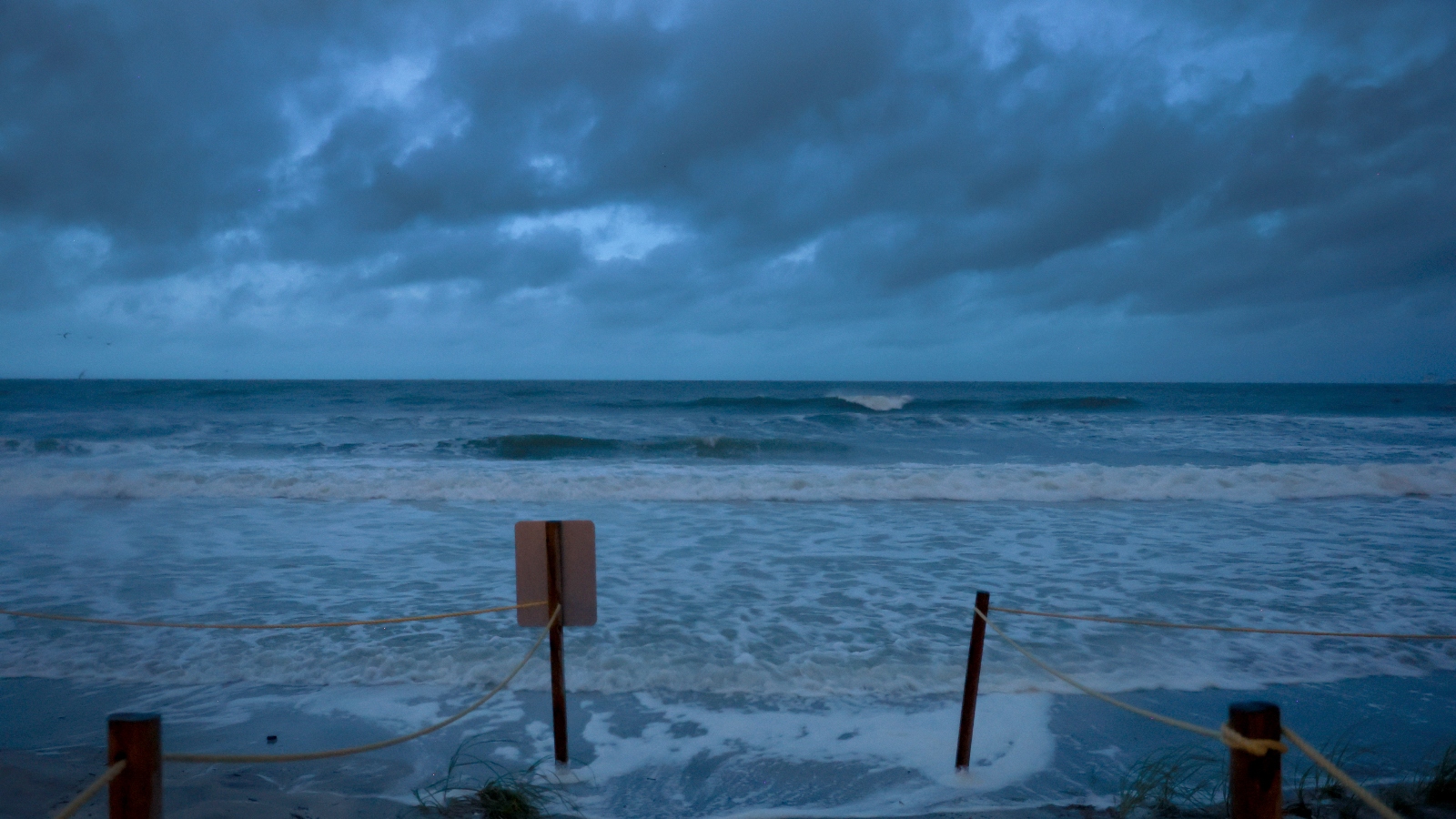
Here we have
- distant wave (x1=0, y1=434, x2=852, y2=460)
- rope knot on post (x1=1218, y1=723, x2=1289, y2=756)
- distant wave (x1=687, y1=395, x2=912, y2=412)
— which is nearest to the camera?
rope knot on post (x1=1218, y1=723, x2=1289, y2=756)

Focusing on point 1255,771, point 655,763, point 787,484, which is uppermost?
point 1255,771

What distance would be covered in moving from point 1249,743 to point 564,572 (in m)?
2.85

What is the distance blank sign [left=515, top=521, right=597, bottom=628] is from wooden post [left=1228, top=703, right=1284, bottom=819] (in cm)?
265

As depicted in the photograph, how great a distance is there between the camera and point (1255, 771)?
2045 millimetres

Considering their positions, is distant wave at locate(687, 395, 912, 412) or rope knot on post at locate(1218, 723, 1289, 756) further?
distant wave at locate(687, 395, 912, 412)

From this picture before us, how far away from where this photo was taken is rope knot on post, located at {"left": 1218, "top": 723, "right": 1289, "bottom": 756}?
6.56ft

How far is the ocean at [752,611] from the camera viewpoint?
14.8 ft

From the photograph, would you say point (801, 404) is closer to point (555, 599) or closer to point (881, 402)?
point (881, 402)

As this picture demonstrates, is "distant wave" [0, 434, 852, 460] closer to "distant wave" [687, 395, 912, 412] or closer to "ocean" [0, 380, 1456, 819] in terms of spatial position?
"ocean" [0, 380, 1456, 819]

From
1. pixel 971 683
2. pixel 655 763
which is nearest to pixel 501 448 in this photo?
pixel 655 763

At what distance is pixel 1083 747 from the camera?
4527 millimetres

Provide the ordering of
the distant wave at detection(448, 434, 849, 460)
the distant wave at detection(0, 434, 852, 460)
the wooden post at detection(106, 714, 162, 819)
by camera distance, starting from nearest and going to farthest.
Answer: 1. the wooden post at detection(106, 714, 162, 819)
2. the distant wave at detection(0, 434, 852, 460)
3. the distant wave at detection(448, 434, 849, 460)

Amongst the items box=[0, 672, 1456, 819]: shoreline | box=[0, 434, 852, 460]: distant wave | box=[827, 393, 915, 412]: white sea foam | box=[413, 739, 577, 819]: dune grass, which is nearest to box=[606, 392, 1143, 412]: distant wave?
box=[827, 393, 915, 412]: white sea foam

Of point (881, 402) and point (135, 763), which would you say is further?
point (881, 402)
